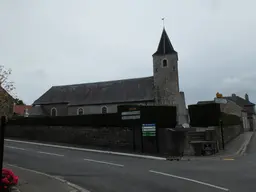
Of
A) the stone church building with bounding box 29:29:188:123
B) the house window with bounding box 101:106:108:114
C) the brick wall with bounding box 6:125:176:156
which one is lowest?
the brick wall with bounding box 6:125:176:156

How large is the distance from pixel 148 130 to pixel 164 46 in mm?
32214

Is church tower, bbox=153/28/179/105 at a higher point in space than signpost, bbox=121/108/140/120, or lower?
higher

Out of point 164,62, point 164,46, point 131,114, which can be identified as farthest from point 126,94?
point 131,114

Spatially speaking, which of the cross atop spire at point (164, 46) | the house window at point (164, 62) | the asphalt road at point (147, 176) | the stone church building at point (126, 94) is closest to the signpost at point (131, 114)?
the asphalt road at point (147, 176)

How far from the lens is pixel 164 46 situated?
4678cm

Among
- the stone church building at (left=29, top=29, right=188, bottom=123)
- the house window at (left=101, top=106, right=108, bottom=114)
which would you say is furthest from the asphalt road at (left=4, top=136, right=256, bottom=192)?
the house window at (left=101, top=106, right=108, bottom=114)

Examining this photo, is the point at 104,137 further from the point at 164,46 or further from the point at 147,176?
the point at 164,46

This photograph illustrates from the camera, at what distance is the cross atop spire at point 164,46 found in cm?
4606

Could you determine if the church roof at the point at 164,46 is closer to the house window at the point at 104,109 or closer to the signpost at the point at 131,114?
the house window at the point at 104,109

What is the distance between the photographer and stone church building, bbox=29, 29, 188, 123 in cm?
4388

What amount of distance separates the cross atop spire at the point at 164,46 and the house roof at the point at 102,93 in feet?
16.5

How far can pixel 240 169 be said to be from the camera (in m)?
10.6

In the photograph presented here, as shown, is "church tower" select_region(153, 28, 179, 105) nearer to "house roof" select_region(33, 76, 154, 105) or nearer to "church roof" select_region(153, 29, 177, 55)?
"church roof" select_region(153, 29, 177, 55)

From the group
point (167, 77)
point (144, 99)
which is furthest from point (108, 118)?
point (167, 77)
